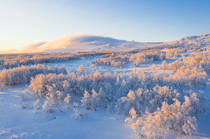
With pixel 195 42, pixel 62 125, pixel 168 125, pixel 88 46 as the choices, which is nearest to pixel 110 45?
pixel 88 46

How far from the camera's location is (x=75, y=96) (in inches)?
145

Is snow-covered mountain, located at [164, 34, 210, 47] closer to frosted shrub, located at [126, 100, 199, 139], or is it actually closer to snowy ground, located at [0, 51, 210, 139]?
frosted shrub, located at [126, 100, 199, 139]

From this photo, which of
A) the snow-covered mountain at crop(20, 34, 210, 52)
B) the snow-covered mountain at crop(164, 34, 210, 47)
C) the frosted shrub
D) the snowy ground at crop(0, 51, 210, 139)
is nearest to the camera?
the frosted shrub

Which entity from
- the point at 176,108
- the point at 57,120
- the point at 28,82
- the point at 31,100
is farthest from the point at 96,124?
the point at 28,82

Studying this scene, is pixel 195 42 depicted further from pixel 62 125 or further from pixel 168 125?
pixel 62 125

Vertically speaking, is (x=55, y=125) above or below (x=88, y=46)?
below

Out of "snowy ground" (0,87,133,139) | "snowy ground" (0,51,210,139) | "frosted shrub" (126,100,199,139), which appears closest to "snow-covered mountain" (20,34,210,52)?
"frosted shrub" (126,100,199,139)

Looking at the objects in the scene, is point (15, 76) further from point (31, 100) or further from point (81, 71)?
point (81, 71)

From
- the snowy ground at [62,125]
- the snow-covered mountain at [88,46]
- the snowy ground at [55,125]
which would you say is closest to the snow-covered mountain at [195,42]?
the snow-covered mountain at [88,46]

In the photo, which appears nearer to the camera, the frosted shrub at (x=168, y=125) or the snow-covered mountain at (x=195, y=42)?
the frosted shrub at (x=168, y=125)

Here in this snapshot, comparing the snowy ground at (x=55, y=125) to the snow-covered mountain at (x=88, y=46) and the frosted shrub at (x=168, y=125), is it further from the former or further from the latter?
the snow-covered mountain at (x=88, y=46)

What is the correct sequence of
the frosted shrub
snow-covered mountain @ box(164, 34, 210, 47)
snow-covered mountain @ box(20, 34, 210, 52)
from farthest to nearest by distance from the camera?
Answer: snow-covered mountain @ box(20, 34, 210, 52), snow-covered mountain @ box(164, 34, 210, 47), the frosted shrub

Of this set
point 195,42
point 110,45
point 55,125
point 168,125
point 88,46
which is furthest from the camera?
point 110,45

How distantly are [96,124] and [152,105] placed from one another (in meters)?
1.36
